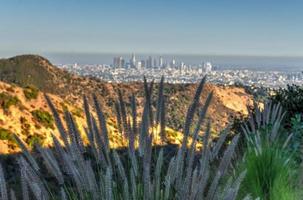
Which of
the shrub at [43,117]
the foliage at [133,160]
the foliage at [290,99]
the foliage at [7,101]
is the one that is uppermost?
the foliage at [133,160]

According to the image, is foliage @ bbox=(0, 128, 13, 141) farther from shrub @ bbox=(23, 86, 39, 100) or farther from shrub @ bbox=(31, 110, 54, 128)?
shrub @ bbox=(23, 86, 39, 100)

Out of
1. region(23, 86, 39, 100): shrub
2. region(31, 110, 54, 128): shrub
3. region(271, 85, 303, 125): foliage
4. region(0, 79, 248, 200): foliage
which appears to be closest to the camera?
region(0, 79, 248, 200): foliage

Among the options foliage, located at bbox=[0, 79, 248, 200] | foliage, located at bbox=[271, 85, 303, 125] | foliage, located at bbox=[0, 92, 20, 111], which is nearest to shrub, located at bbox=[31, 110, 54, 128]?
foliage, located at bbox=[0, 92, 20, 111]

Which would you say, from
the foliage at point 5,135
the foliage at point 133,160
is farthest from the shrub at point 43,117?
the foliage at point 133,160

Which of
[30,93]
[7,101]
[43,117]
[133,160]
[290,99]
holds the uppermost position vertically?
[133,160]

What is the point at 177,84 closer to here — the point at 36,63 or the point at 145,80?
the point at 36,63

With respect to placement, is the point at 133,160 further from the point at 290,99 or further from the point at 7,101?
the point at 7,101

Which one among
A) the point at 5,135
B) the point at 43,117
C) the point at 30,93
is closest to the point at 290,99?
the point at 5,135

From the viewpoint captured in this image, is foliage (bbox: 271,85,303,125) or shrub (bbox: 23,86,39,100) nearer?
foliage (bbox: 271,85,303,125)

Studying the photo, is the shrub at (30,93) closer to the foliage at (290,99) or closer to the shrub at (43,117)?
the shrub at (43,117)
